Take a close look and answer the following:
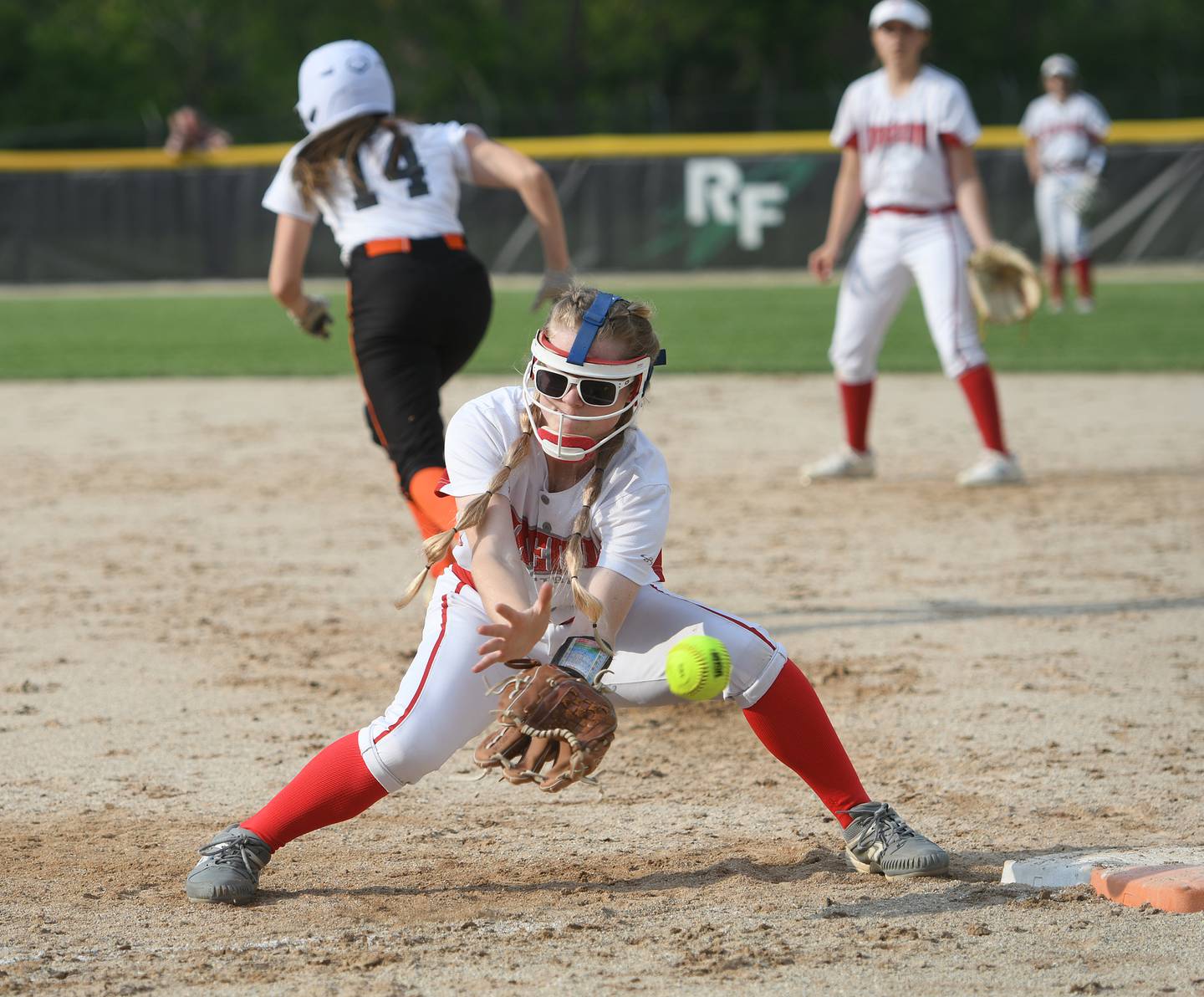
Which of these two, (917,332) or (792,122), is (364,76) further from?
(792,122)

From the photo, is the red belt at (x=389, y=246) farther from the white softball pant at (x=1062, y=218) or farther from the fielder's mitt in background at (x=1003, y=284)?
the white softball pant at (x=1062, y=218)

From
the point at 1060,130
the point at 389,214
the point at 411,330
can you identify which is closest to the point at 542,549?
the point at 411,330

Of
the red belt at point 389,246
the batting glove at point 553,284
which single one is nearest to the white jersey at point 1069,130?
the batting glove at point 553,284

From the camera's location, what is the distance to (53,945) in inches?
105

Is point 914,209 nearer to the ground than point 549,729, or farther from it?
farther from it

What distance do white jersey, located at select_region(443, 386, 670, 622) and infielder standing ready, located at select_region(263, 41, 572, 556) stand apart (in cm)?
136

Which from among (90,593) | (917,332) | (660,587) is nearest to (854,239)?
(917,332)

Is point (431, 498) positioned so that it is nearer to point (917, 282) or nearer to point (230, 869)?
point (230, 869)

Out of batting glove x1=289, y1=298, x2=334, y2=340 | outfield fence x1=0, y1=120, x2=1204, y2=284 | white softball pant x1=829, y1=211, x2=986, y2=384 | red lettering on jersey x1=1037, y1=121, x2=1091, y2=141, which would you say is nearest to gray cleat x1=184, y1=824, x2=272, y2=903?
batting glove x1=289, y1=298, x2=334, y2=340

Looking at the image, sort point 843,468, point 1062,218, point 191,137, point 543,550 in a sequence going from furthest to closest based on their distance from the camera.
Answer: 1. point 191,137
2. point 1062,218
3. point 843,468
4. point 543,550

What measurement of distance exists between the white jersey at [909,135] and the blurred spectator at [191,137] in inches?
569

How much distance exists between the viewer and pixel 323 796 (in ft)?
9.50

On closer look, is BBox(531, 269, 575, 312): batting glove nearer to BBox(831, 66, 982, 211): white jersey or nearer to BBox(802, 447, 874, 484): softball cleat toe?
BBox(831, 66, 982, 211): white jersey

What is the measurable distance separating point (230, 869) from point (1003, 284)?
5613 millimetres
